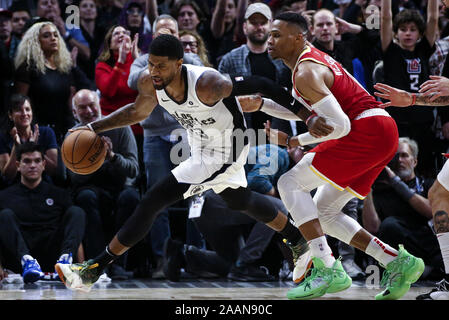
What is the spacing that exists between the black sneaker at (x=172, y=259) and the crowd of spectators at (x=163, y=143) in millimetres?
14

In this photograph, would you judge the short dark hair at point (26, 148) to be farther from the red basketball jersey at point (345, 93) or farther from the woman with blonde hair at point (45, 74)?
the red basketball jersey at point (345, 93)

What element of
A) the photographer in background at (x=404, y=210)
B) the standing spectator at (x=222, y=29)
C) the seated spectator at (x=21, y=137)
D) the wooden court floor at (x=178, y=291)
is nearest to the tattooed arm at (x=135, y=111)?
the wooden court floor at (x=178, y=291)

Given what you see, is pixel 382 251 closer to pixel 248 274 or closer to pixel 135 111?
pixel 248 274

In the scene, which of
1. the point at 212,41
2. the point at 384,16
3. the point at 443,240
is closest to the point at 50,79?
the point at 212,41

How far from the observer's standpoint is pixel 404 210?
6.69m

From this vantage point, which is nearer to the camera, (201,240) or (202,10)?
(201,240)

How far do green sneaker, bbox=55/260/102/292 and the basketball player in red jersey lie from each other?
142cm

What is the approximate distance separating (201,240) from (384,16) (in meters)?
2.89

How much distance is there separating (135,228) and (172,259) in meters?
1.45

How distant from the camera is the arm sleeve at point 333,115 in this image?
461cm

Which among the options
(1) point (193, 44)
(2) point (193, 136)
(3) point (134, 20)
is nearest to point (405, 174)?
(1) point (193, 44)

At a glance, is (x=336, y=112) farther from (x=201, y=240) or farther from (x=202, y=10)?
(x=202, y=10)

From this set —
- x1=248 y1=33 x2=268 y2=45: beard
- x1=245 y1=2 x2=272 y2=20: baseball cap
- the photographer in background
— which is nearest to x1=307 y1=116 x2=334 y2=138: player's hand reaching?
the photographer in background

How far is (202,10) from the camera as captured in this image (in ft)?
28.1
